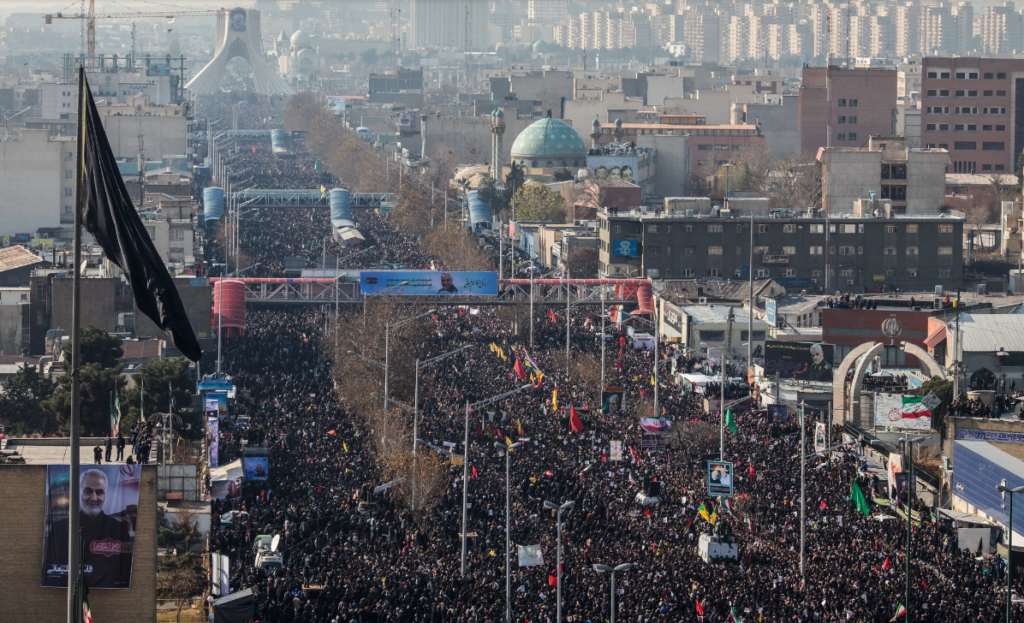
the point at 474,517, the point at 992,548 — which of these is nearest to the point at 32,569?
the point at 474,517

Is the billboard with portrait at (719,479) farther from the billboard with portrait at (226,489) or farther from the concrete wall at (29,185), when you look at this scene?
the concrete wall at (29,185)

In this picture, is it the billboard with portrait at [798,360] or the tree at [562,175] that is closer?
the billboard with portrait at [798,360]

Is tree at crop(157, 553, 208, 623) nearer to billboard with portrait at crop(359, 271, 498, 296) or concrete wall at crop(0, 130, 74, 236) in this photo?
billboard with portrait at crop(359, 271, 498, 296)

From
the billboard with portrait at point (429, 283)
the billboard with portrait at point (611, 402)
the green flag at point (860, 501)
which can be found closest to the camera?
the green flag at point (860, 501)

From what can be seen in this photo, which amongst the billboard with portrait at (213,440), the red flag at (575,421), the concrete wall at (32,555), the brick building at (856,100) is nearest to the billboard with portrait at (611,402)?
the red flag at (575,421)

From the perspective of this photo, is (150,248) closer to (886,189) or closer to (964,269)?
(964,269)

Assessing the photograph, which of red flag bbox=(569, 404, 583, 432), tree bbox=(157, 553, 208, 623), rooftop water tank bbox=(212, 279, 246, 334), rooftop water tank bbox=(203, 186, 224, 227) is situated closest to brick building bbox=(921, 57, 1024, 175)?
rooftop water tank bbox=(203, 186, 224, 227)
